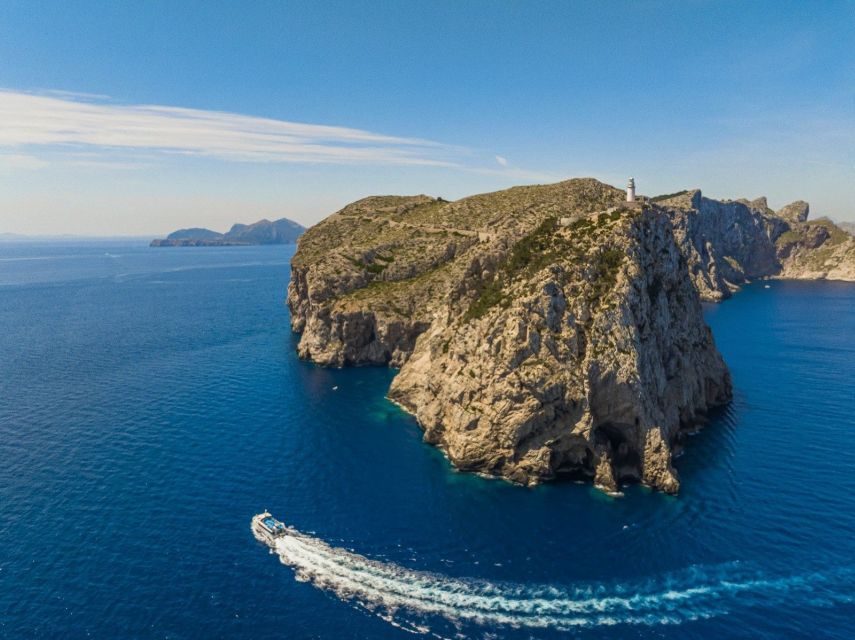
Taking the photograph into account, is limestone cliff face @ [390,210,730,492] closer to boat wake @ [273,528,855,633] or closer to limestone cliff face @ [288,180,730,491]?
limestone cliff face @ [288,180,730,491]

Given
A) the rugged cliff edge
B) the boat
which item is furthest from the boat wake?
the rugged cliff edge

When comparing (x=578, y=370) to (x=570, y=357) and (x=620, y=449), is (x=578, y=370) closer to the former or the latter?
(x=570, y=357)

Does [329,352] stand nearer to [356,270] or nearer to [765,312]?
[356,270]

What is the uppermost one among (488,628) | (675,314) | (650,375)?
(675,314)

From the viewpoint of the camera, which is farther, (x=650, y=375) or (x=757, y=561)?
(x=650, y=375)

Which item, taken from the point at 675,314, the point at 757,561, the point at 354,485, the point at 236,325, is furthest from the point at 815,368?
the point at 236,325

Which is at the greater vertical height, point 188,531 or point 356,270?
point 356,270

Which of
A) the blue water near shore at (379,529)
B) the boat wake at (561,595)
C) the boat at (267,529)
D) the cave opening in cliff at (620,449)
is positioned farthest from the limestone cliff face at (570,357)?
the boat at (267,529)

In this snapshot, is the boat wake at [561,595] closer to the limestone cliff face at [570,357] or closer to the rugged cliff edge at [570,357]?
A: the limestone cliff face at [570,357]
